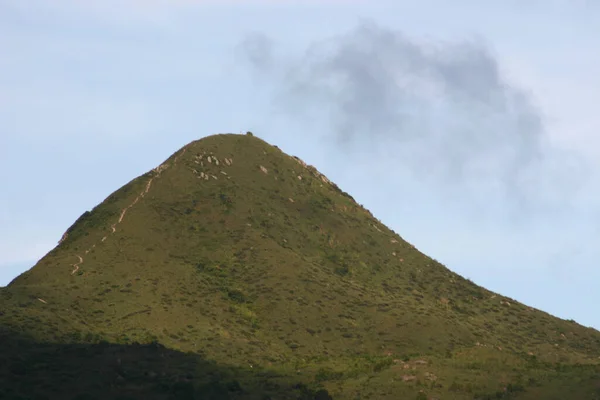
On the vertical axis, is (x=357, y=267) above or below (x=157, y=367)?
above

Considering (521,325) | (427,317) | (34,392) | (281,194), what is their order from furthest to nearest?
(281,194) → (521,325) → (427,317) → (34,392)

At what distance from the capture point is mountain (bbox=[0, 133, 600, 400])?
85.1 meters

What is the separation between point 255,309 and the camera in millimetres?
124312

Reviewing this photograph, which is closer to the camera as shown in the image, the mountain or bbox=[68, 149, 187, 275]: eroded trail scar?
the mountain

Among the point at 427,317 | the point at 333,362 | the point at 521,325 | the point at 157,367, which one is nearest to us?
the point at 157,367

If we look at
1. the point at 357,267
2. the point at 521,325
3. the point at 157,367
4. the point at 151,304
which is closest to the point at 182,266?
the point at 151,304

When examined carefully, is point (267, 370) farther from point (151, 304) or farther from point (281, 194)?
point (281, 194)

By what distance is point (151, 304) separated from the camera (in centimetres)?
11762

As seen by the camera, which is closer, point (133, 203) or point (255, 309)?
point (255, 309)

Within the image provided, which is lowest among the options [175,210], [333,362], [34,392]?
[34,392]

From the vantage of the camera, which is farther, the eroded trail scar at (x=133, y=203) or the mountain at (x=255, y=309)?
the eroded trail scar at (x=133, y=203)

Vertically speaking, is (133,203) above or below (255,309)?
above

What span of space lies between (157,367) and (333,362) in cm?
2750

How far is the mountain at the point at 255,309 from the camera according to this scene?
85.1 m
